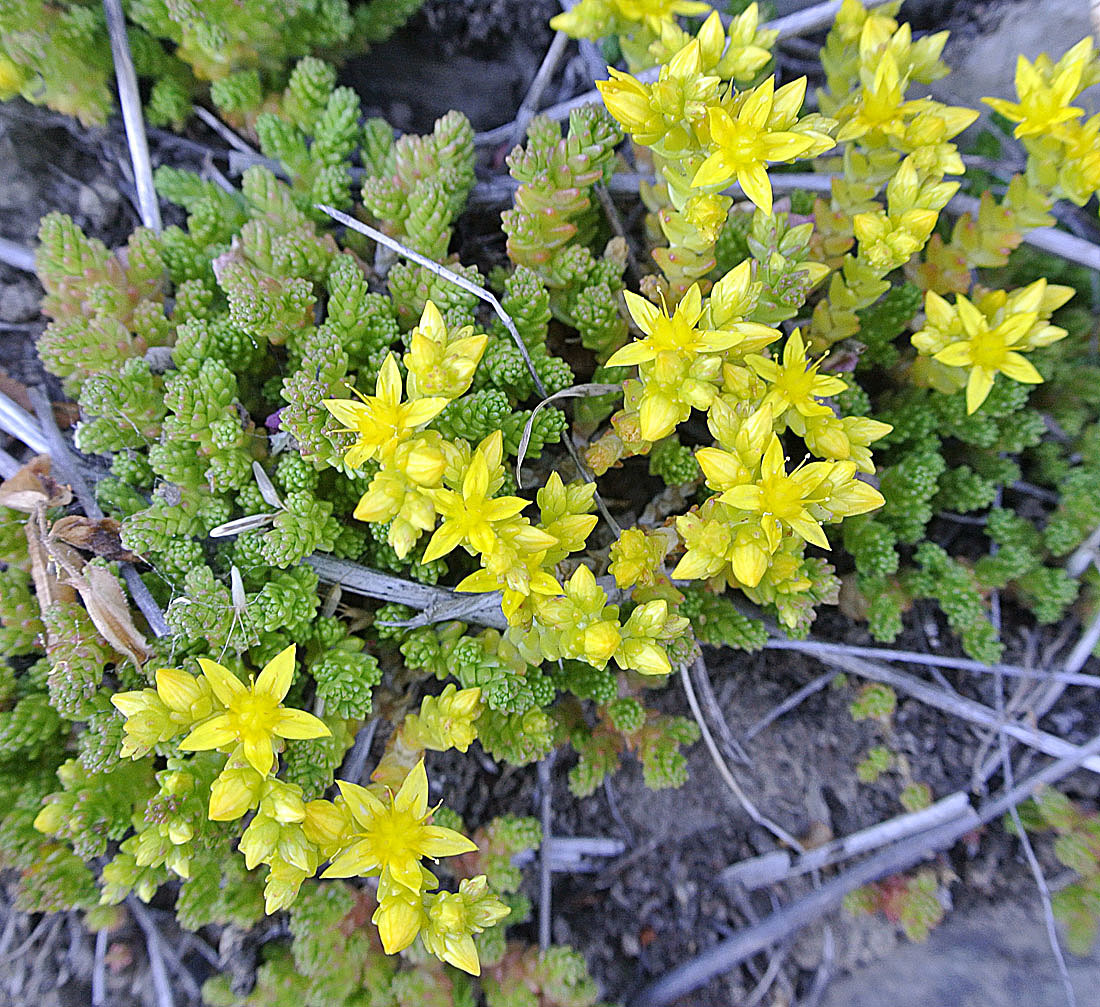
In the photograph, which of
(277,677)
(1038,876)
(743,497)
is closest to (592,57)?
(743,497)

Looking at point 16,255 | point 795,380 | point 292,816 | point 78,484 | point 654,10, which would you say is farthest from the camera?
point 16,255

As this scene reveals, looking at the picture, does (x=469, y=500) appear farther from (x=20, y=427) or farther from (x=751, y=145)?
(x=20, y=427)

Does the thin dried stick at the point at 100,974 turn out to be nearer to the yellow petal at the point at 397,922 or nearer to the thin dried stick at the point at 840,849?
the yellow petal at the point at 397,922

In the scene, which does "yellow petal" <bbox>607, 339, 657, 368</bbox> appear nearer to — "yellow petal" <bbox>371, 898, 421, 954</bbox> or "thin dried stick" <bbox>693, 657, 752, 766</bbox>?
"thin dried stick" <bbox>693, 657, 752, 766</bbox>

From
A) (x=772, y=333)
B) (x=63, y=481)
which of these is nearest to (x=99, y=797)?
(x=63, y=481)

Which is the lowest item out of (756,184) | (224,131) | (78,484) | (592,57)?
(78,484)

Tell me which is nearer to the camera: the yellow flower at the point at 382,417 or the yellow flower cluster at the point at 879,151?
the yellow flower at the point at 382,417

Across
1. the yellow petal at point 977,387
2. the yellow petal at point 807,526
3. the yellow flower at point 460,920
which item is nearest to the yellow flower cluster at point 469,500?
the yellow petal at point 807,526

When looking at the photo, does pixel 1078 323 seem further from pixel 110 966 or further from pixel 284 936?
pixel 110 966
